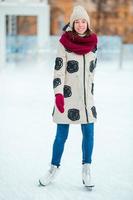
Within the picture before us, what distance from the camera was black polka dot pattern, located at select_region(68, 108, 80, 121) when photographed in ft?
11.1

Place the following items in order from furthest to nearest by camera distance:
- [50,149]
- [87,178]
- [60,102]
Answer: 1. [50,149]
2. [87,178]
3. [60,102]

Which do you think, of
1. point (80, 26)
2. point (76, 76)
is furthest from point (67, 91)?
point (80, 26)

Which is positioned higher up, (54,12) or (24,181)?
(54,12)

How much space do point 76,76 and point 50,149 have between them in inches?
59.2

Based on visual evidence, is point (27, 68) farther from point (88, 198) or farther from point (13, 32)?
point (88, 198)

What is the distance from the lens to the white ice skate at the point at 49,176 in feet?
11.6

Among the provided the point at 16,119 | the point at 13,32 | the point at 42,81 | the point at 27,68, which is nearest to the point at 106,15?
the point at 13,32

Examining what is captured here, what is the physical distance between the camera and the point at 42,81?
39.4ft

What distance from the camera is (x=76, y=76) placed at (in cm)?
335

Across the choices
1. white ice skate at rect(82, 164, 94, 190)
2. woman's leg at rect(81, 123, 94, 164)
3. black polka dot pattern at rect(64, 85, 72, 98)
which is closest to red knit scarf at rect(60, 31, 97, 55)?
black polka dot pattern at rect(64, 85, 72, 98)

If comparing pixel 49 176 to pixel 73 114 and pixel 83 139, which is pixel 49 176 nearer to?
pixel 83 139

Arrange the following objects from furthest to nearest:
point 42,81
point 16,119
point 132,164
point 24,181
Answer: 1. point 42,81
2. point 16,119
3. point 132,164
4. point 24,181

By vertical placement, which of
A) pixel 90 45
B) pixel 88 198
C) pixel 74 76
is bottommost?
pixel 88 198

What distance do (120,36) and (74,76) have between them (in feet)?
57.3
